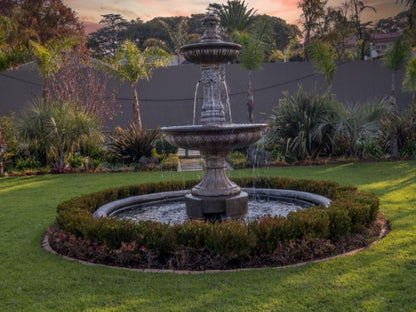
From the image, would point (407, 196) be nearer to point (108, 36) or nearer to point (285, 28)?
point (285, 28)

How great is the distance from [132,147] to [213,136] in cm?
769

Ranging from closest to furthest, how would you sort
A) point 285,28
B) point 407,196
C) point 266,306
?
point 266,306, point 407,196, point 285,28

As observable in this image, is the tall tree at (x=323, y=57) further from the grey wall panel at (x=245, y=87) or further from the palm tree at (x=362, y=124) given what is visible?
the grey wall panel at (x=245, y=87)

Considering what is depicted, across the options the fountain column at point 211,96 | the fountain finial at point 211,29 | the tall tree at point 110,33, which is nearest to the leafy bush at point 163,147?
the fountain column at point 211,96

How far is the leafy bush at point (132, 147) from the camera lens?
13.0 metres

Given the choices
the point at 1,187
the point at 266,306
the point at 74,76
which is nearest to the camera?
the point at 266,306

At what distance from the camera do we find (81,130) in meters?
12.4

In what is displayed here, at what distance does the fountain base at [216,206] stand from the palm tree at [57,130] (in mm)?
7095

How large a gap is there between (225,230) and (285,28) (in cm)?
4352

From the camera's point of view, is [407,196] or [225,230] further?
[407,196]

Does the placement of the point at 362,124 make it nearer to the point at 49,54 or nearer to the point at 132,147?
the point at 132,147

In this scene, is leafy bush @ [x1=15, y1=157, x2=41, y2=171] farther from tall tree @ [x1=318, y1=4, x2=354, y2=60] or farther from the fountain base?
tall tree @ [x1=318, y1=4, x2=354, y2=60]

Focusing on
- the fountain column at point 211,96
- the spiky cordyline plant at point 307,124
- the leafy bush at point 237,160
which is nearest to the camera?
the fountain column at point 211,96

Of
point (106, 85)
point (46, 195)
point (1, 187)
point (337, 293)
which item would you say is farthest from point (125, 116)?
point (337, 293)
